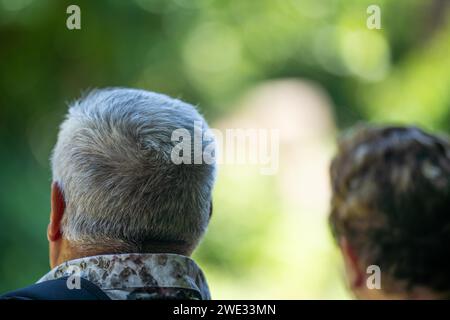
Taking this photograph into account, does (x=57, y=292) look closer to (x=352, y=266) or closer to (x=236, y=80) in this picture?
(x=352, y=266)

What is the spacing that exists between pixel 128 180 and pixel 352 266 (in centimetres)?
50

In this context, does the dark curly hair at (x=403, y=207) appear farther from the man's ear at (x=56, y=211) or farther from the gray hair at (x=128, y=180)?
the man's ear at (x=56, y=211)

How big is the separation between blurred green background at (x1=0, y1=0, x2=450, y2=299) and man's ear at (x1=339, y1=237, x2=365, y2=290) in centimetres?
341

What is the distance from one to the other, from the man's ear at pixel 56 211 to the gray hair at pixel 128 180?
0.02 m

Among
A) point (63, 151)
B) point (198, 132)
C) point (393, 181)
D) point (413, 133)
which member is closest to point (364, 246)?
point (393, 181)

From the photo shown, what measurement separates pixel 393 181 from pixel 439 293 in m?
0.23

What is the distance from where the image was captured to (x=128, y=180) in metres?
1.64

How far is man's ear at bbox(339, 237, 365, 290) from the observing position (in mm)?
1502

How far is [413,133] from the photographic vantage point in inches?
58.9

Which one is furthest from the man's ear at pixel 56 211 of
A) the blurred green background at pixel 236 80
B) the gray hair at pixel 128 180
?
the blurred green background at pixel 236 80

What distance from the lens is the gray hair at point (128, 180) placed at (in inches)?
64.6

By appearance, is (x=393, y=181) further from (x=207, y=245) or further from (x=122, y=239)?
(x=207, y=245)

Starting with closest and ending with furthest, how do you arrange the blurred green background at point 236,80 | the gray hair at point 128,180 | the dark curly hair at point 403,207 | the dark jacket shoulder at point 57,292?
the dark curly hair at point 403,207 < the dark jacket shoulder at point 57,292 < the gray hair at point 128,180 < the blurred green background at point 236,80

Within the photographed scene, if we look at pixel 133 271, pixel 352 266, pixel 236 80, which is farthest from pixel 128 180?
pixel 236 80
